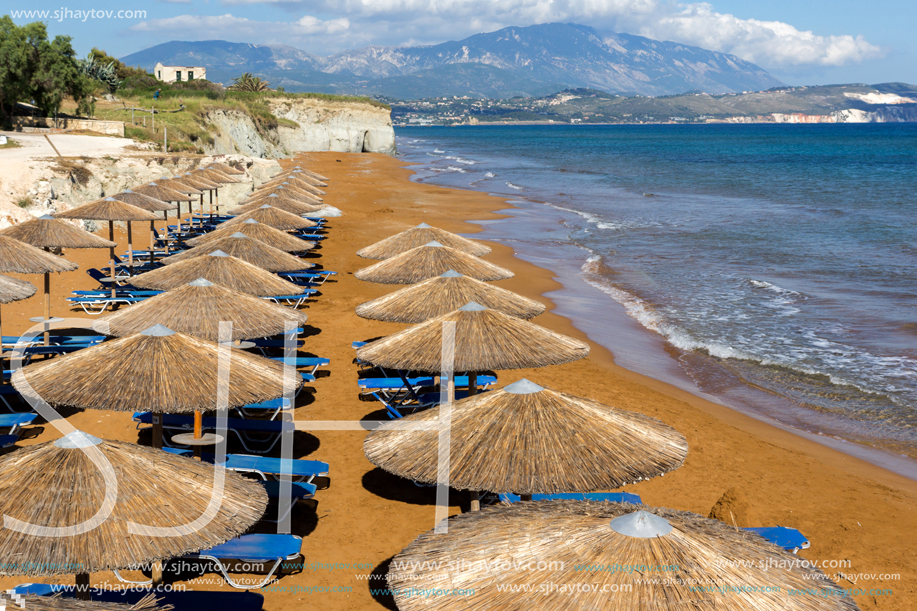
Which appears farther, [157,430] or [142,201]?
[142,201]

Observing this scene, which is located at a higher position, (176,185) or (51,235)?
(176,185)

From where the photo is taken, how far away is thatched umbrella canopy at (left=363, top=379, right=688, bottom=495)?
508 cm

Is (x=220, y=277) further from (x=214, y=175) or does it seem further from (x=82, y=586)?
(x=214, y=175)

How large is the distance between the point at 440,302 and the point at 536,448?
14.7 ft

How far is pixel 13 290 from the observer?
9.06 m

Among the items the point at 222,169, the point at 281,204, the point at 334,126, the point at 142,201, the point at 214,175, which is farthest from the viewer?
the point at 334,126

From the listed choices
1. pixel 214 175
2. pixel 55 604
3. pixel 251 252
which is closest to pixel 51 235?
pixel 251 252

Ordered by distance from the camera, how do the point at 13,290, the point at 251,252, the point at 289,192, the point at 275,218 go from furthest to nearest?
1. the point at 289,192
2. the point at 275,218
3. the point at 251,252
4. the point at 13,290

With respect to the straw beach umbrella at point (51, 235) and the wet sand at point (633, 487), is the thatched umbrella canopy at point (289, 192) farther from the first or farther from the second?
Result: the straw beach umbrella at point (51, 235)

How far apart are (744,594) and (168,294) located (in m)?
7.62

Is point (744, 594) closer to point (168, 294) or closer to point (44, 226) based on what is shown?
point (168, 294)

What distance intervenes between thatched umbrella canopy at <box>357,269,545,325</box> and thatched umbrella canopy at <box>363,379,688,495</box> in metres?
3.80

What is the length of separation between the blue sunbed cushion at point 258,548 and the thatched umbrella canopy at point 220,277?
16.7 ft

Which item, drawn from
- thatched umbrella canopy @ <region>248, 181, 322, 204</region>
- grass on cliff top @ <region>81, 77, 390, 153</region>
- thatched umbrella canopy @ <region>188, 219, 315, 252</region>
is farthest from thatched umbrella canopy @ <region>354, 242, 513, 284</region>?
grass on cliff top @ <region>81, 77, 390, 153</region>
